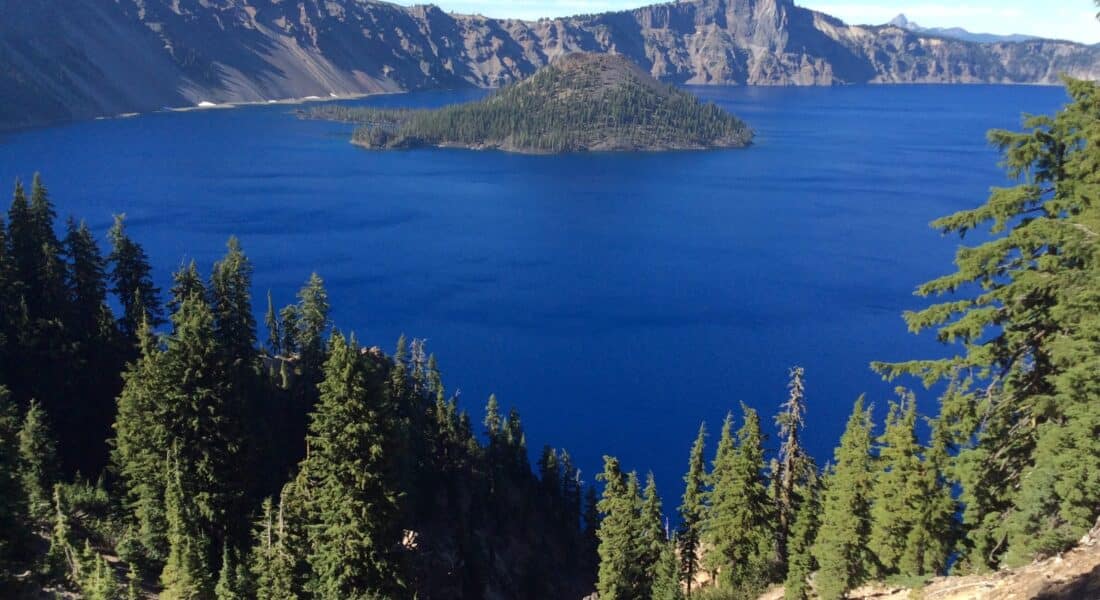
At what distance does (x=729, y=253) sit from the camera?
490 feet

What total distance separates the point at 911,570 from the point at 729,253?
123 metres

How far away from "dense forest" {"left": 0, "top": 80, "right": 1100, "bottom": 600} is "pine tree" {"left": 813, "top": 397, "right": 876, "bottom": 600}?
4.3 inches

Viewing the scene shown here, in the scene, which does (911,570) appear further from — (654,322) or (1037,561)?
(654,322)

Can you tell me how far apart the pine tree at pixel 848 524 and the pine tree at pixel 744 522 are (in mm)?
3026

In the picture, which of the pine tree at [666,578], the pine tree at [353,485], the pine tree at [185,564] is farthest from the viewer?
the pine tree at [666,578]

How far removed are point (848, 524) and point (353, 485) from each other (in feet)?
66.4

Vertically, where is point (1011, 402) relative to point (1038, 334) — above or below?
below

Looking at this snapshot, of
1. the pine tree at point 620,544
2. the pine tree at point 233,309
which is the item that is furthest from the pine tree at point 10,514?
the pine tree at point 233,309

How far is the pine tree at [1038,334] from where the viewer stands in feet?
60.5

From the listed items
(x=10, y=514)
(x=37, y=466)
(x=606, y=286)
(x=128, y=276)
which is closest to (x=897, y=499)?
(x=10, y=514)

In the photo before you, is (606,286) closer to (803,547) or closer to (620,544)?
(803,547)

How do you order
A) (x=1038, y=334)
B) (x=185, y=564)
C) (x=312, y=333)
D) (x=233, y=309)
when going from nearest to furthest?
(x=1038, y=334) → (x=185, y=564) → (x=233, y=309) → (x=312, y=333)

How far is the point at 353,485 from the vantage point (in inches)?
976

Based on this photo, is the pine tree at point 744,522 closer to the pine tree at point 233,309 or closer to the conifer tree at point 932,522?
the conifer tree at point 932,522
